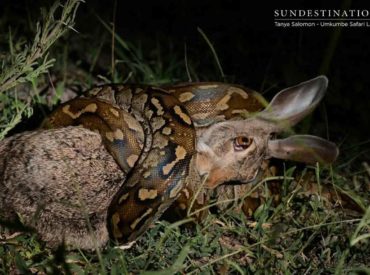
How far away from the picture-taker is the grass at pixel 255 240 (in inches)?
172

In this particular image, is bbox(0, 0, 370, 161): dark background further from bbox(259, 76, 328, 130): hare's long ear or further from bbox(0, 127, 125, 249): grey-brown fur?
bbox(0, 127, 125, 249): grey-brown fur

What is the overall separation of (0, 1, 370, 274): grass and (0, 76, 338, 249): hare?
18 cm

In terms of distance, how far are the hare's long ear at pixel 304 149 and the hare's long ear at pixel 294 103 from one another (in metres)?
0.20

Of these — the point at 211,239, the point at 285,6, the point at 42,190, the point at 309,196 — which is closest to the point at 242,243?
the point at 211,239

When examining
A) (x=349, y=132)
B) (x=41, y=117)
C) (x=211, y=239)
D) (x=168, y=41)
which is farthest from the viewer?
(x=168, y=41)

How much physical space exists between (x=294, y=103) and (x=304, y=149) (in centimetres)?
44

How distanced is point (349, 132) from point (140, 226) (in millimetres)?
2862

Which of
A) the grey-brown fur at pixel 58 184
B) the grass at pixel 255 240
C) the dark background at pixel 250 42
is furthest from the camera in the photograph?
the dark background at pixel 250 42

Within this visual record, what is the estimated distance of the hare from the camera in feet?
14.8

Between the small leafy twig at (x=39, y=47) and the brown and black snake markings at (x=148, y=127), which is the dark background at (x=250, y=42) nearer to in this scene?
the brown and black snake markings at (x=148, y=127)

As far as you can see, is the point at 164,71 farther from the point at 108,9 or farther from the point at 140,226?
the point at 140,226

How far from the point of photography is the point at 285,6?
788 centimetres

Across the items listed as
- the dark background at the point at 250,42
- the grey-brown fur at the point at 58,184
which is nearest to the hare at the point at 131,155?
the grey-brown fur at the point at 58,184

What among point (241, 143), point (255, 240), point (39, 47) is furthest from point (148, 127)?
point (255, 240)
